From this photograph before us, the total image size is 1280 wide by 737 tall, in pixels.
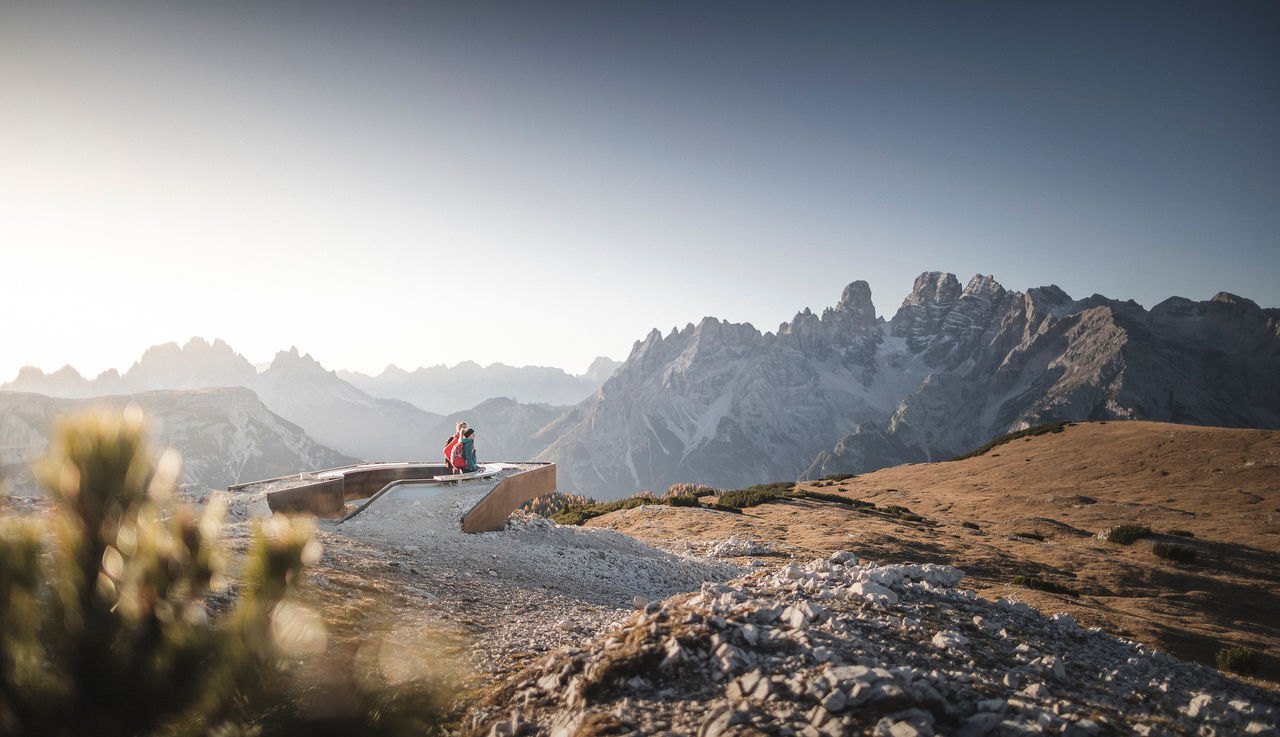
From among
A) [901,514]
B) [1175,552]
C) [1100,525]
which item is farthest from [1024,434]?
[1175,552]

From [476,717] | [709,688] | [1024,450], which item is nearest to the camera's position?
[709,688]

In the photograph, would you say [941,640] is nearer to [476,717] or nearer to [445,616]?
[476,717]

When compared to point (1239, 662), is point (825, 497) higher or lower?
lower

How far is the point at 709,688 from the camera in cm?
548

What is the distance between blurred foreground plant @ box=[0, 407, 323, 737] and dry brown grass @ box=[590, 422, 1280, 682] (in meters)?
14.6

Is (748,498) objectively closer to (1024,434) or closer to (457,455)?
(457,455)

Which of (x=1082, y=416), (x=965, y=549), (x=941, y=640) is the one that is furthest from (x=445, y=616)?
(x=1082, y=416)

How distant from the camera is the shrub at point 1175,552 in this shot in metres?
17.7

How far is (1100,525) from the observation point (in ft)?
81.9

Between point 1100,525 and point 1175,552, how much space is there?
806 centimetres

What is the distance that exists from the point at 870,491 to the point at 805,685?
41.9m

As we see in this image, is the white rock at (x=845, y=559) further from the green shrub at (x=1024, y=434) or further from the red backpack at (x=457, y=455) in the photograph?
the green shrub at (x=1024, y=434)

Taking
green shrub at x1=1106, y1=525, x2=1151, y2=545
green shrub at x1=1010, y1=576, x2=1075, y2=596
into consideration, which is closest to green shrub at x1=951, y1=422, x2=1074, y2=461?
green shrub at x1=1106, y1=525, x2=1151, y2=545

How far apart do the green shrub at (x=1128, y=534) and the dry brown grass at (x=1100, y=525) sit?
15.1 inches
